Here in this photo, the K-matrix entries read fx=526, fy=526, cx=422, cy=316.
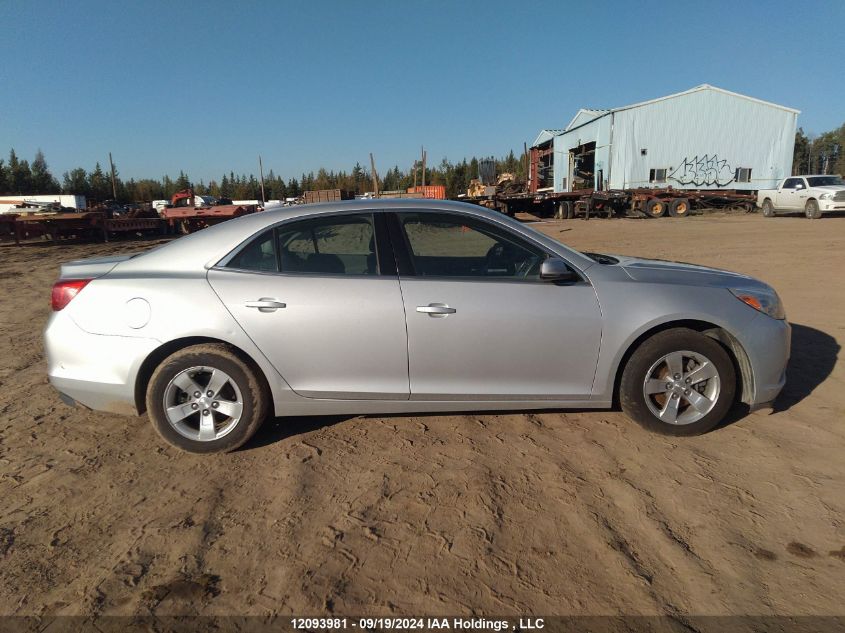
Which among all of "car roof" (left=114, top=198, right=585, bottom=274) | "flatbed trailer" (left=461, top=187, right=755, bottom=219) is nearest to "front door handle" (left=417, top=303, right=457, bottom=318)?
"car roof" (left=114, top=198, right=585, bottom=274)

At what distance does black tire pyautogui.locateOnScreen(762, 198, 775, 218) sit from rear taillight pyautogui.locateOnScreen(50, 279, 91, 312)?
26163 mm

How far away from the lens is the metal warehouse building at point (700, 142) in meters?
31.1

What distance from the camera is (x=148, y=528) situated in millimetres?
2666

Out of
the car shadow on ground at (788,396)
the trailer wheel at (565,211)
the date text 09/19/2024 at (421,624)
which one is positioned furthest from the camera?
the trailer wheel at (565,211)

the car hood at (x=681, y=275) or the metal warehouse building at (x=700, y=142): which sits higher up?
the metal warehouse building at (x=700, y=142)

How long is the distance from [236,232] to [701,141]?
114 feet

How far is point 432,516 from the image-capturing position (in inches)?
106

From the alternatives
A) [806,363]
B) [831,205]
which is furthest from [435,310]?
[831,205]

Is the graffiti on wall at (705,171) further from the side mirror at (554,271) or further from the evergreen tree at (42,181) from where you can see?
the evergreen tree at (42,181)

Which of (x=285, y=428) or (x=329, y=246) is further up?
(x=329, y=246)

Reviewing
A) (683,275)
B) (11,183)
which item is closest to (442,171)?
(11,183)

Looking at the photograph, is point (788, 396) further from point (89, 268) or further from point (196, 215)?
point (196, 215)

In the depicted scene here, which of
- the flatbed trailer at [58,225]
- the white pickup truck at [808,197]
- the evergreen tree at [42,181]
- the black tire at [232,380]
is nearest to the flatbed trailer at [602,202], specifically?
the white pickup truck at [808,197]

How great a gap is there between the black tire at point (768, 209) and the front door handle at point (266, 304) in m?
25.4
